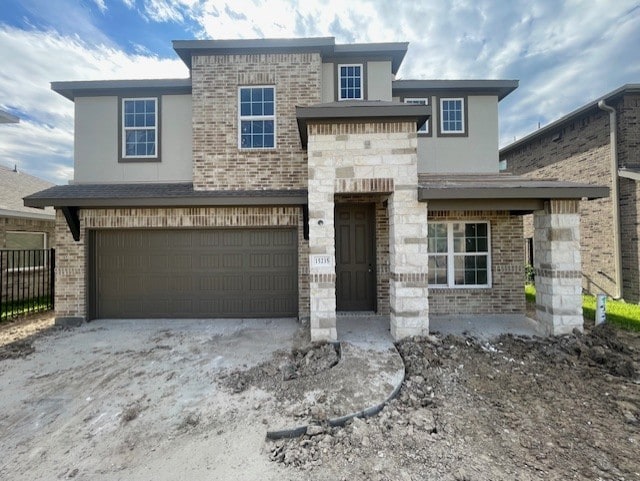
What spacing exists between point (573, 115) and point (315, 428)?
41.7 ft

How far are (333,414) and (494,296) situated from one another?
5702 millimetres

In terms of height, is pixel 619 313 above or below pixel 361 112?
below

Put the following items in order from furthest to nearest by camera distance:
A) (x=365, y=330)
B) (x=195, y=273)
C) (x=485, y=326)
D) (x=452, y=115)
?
(x=452, y=115), (x=195, y=273), (x=485, y=326), (x=365, y=330)

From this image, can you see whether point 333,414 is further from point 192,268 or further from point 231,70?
point 231,70

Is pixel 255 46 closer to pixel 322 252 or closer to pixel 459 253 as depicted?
pixel 322 252

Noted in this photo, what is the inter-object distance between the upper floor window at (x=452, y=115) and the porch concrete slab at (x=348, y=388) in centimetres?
582

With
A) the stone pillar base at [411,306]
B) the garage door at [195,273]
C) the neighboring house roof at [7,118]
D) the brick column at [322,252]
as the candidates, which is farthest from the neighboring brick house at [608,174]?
the neighboring house roof at [7,118]

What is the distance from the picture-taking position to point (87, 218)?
7.04m

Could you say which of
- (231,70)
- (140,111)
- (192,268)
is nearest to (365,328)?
(192,268)

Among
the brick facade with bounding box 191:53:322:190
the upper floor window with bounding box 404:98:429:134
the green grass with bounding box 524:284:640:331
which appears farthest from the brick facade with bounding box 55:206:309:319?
the green grass with bounding box 524:284:640:331

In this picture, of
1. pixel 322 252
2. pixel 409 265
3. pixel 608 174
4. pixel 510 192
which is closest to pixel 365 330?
pixel 409 265

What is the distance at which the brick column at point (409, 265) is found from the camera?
5.41 m

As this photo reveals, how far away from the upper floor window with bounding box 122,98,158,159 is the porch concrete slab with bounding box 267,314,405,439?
6.83 meters

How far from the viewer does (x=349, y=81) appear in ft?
24.6
